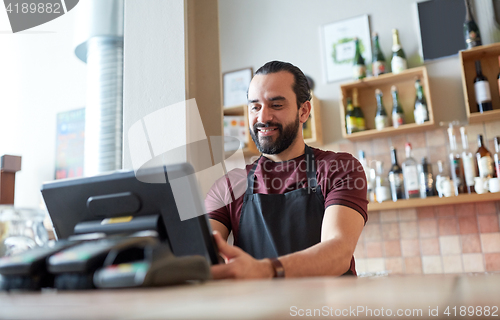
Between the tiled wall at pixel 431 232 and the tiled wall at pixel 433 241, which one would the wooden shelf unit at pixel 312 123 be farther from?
the tiled wall at pixel 433 241

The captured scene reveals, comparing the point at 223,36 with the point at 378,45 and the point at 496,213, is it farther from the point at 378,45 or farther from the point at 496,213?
the point at 496,213

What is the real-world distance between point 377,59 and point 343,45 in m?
0.29

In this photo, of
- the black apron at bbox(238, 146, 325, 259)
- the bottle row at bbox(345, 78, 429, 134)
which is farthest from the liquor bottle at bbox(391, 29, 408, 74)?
the black apron at bbox(238, 146, 325, 259)

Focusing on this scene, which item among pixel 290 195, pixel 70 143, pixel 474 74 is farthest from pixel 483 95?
pixel 70 143

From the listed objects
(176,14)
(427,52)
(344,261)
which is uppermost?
(427,52)

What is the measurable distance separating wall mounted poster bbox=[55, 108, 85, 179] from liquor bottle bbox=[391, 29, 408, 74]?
2.34 m

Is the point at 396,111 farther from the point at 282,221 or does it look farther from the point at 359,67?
the point at 282,221

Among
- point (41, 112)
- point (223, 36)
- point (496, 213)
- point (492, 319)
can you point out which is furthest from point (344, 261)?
point (41, 112)

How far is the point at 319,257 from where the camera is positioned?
0.98 m

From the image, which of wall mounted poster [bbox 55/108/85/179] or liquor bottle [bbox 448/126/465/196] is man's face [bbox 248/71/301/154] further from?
wall mounted poster [bbox 55/108/85/179]

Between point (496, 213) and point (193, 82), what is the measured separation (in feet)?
6.05

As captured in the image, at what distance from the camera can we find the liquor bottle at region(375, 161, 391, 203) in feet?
8.13

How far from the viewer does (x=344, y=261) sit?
106cm

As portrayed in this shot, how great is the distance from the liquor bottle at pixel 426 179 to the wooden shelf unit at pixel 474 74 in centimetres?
33
